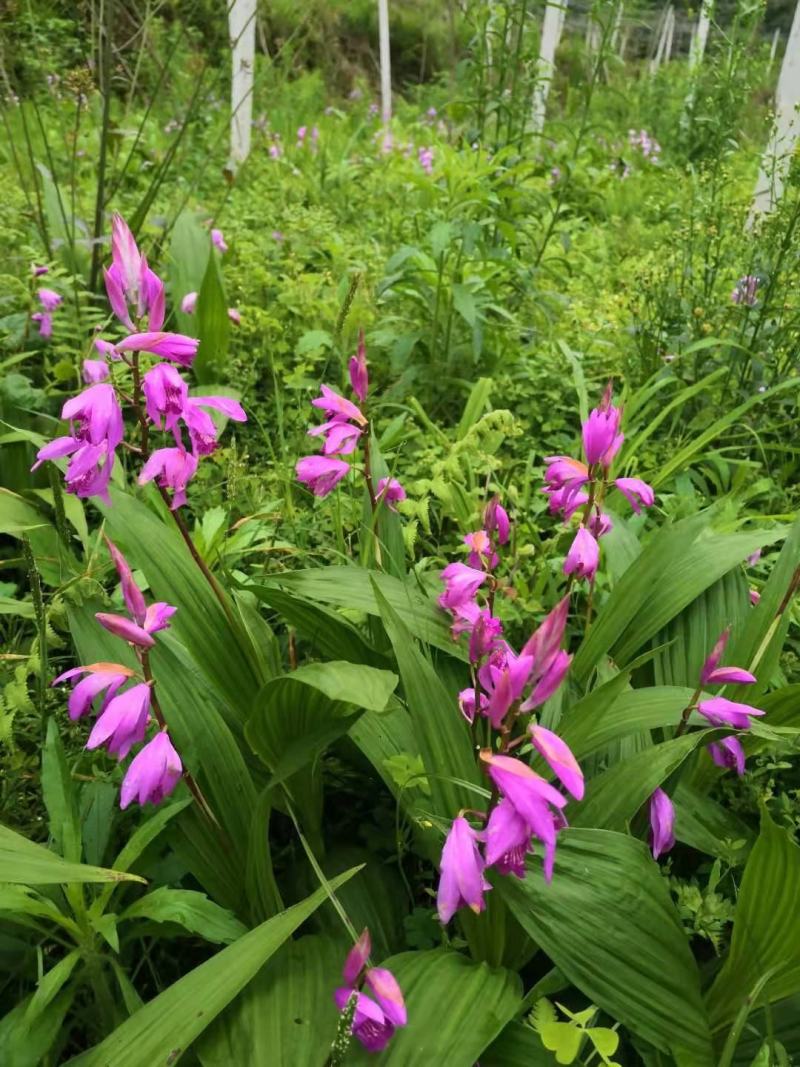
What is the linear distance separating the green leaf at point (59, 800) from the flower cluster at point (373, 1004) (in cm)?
39

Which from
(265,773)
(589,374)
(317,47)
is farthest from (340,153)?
(317,47)

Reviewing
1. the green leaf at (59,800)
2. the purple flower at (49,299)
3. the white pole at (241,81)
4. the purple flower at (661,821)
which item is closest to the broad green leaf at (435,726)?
the purple flower at (661,821)

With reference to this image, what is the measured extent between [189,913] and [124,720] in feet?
0.92

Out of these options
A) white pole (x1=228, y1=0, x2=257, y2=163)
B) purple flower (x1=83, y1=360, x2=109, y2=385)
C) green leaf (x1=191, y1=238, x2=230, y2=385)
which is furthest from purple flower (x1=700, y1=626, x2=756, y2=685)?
white pole (x1=228, y1=0, x2=257, y2=163)

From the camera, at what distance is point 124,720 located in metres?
0.95

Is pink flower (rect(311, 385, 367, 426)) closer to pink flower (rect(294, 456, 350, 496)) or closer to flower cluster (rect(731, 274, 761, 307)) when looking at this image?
pink flower (rect(294, 456, 350, 496))

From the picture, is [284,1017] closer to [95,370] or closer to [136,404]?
[136,404]

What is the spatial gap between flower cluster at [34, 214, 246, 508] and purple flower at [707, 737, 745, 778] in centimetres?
83

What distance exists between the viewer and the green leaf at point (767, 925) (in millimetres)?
930

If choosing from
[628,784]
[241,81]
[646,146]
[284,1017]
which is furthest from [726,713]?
[646,146]

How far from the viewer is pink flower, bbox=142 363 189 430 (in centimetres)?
97

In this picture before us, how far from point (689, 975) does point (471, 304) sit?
1.85 meters

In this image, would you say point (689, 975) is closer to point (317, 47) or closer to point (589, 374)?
point (589, 374)

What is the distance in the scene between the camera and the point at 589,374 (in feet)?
9.13
